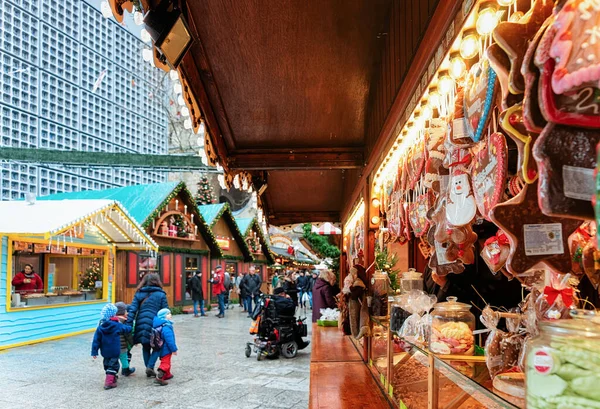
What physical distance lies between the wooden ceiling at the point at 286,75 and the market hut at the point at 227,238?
15.7 m

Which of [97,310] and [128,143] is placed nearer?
[97,310]

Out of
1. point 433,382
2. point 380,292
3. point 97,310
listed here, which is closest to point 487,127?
point 433,382

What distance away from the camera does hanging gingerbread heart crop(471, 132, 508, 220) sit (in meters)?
1.41

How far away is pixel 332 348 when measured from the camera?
18.6ft

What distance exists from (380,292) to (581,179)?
3361 mm

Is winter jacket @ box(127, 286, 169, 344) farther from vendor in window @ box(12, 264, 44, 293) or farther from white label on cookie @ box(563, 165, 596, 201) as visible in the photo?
white label on cookie @ box(563, 165, 596, 201)

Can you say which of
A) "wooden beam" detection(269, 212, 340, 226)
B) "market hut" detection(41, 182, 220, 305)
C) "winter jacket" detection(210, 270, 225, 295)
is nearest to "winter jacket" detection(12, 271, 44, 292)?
"market hut" detection(41, 182, 220, 305)

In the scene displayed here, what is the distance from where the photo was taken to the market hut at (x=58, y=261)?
408 inches

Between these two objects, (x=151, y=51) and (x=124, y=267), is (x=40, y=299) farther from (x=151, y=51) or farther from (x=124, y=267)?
(x=151, y=51)

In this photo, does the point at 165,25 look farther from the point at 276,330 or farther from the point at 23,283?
the point at 23,283

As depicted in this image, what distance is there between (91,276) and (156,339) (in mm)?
8612

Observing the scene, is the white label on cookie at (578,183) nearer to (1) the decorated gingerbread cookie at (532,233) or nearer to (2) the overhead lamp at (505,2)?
(1) the decorated gingerbread cookie at (532,233)

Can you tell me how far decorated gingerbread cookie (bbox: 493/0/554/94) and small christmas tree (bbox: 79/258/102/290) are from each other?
1470 centimetres

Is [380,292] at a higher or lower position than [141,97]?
lower
